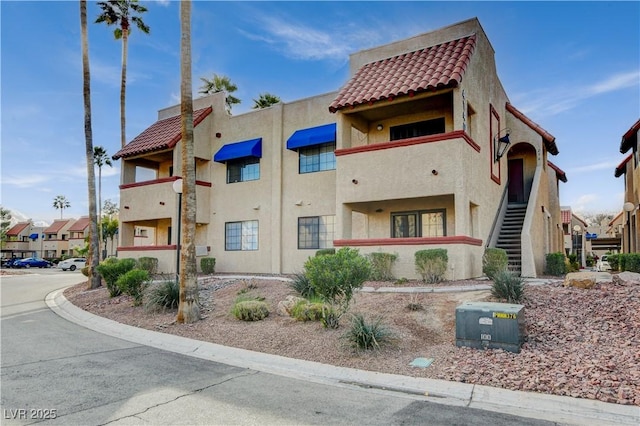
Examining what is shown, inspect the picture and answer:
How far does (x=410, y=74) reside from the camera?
16078 millimetres

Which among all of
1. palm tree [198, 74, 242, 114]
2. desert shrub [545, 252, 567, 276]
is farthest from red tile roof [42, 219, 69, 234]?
desert shrub [545, 252, 567, 276]

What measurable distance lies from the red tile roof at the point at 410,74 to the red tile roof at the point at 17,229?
85.1 meters

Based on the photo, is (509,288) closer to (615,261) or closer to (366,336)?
(366,336)

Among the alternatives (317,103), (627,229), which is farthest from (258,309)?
(627,229)

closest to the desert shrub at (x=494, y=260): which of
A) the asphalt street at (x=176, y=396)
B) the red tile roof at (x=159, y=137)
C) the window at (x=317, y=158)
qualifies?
the window at (x=317, y=158)

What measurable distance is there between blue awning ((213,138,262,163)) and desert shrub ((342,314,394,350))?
46.6 feet

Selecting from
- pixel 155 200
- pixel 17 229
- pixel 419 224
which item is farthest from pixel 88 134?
pixel 17 229

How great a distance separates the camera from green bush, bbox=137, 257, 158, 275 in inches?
842

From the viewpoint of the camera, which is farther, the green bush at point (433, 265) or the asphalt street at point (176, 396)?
the green bush at point (433, 265)

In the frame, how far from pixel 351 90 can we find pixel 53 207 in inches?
3833

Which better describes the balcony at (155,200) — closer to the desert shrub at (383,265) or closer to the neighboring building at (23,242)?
the desert shrub at (383,265)

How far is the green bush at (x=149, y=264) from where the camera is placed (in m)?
21.4

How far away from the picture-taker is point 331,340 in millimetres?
8844

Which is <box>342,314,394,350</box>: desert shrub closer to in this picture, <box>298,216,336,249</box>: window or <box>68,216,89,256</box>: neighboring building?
<box>298,216,336,249</box>: window
